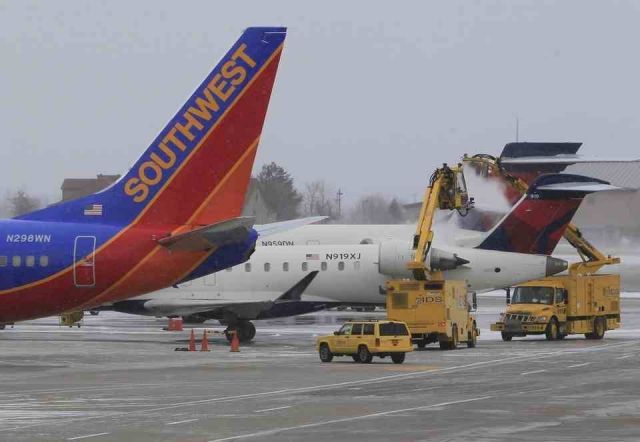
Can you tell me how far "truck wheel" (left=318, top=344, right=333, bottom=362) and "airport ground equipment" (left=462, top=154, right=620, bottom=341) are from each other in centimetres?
1493

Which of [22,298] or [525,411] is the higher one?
[22,298]

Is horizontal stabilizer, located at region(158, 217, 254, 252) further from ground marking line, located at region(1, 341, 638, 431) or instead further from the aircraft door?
ground marking line, located at region(1, 341, 638, 431)

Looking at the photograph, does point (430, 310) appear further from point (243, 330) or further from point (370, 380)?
point (370, 380)

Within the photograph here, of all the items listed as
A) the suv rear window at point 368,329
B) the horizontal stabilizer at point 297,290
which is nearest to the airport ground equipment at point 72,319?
the horizontal stabilizer at point 297,290

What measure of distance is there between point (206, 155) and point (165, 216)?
6.51ft

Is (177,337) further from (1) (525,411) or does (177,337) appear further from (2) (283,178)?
(2) (283,178)

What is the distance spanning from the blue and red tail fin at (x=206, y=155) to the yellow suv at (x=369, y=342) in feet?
22.8

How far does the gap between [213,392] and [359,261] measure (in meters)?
26.5

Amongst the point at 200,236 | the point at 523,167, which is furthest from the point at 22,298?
the point at 523,167

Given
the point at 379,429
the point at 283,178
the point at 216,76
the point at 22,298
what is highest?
the point at 283,178

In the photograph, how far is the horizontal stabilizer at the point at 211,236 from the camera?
3359cm

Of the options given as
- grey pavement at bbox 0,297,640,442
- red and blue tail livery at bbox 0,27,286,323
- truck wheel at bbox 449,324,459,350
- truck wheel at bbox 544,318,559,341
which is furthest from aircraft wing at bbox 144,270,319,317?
red and blue tail livery at bbox 0,27,286,323

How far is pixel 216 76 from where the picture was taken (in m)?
34.8

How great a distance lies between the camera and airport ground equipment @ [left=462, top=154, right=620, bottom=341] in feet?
178
